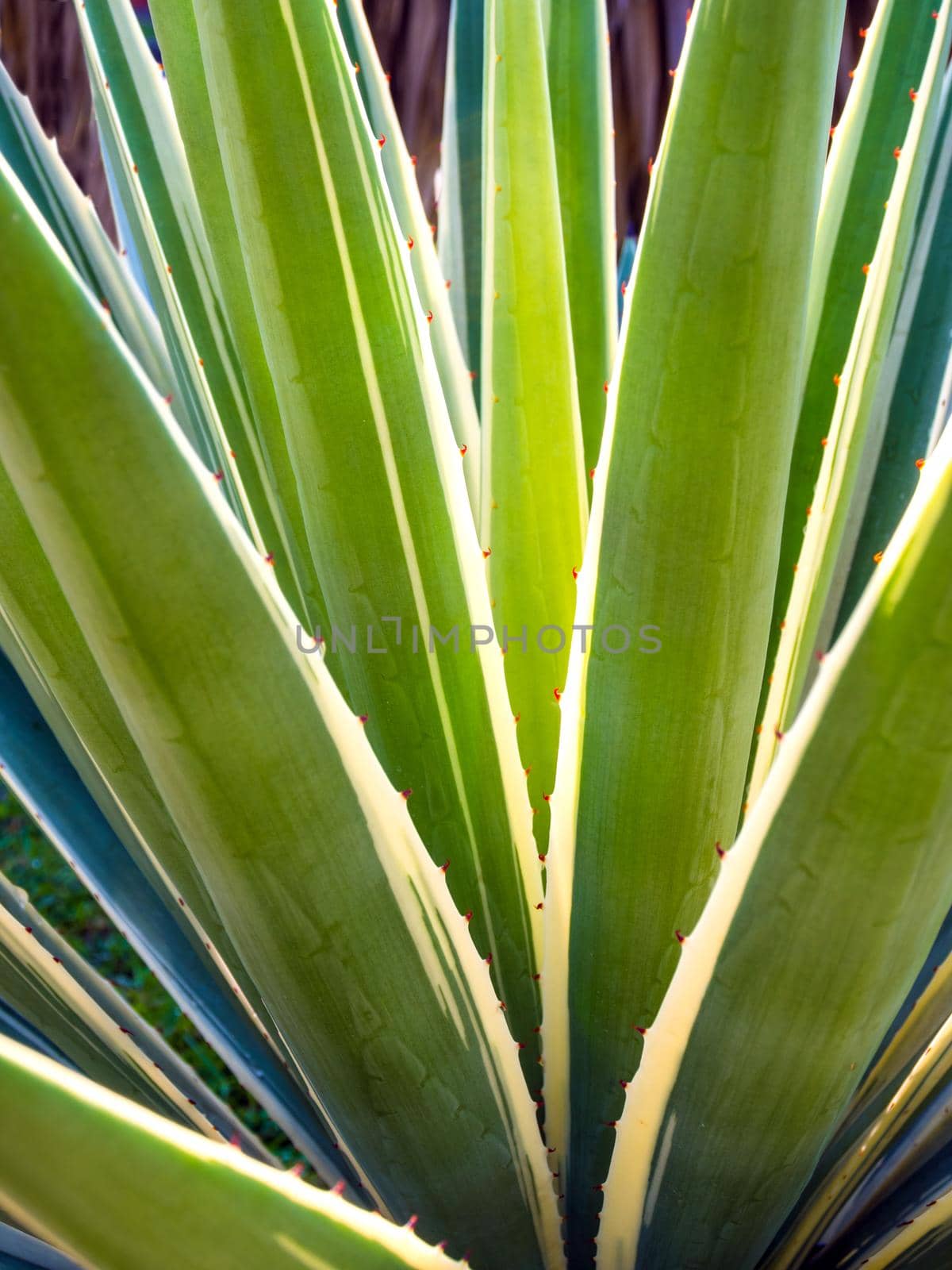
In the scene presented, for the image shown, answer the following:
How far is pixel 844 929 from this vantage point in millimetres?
332

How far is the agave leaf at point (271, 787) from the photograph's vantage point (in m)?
0.30

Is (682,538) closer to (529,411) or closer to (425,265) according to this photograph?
(529,411)

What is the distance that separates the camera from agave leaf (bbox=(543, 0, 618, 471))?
31.5 inches

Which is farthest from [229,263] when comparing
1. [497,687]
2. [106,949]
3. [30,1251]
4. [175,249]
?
[106,949]

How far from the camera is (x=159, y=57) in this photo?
1387 millimetres

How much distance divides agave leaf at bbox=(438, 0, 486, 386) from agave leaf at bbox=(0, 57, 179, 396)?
270 millimetres

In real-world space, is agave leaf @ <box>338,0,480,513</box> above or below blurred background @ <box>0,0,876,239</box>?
below

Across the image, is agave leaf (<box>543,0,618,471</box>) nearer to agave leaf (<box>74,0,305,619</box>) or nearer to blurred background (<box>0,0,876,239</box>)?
agave leaf (<box>74,0,305,619</box>)

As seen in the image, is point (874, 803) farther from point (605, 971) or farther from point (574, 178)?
point (574, 178)

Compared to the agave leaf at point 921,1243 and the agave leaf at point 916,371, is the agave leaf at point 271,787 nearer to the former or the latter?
the agave leaf at point 921,1243

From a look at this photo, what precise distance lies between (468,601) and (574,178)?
18.0 inches

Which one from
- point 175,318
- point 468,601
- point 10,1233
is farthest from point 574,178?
point 10,1233

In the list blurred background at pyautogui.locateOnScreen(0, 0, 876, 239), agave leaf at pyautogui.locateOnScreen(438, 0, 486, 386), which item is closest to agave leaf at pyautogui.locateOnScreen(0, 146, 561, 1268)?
agave leaf at pyautogui.locateOnScreen(438, 0, 486, 386)

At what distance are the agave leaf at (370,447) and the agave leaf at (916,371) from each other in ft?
1.01
